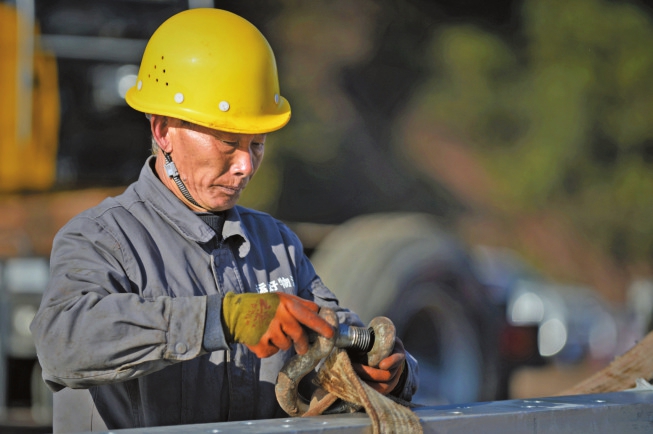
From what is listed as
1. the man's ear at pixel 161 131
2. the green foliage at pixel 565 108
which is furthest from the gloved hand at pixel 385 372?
the green foliage at pixel 565 108

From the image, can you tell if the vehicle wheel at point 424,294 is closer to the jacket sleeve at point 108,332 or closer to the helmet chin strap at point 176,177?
the helmet chin strap at point 176,177

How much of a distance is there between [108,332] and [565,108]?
364cm

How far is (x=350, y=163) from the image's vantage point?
390 cm

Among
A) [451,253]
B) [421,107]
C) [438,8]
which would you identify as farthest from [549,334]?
[438,8]

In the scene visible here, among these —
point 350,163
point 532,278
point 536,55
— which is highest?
point 536,55

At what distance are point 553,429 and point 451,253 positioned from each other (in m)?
2.50

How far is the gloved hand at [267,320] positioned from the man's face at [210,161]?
0.48 meters

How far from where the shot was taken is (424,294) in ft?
13.8

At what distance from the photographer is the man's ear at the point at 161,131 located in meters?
2.13

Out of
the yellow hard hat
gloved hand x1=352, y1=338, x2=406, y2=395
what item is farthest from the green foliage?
gloved hand x1=352, y1=338, x2=406, y2=395

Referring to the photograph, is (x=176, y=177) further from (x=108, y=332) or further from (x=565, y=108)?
(x=565, y=108)

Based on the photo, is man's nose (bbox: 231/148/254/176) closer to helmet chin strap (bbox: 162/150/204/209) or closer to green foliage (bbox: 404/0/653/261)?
helmet chin strap (bbox: 162/150/204/209)

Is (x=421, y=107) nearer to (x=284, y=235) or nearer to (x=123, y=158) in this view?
(x=123, y=158)

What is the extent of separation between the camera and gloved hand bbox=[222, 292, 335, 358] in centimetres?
167
